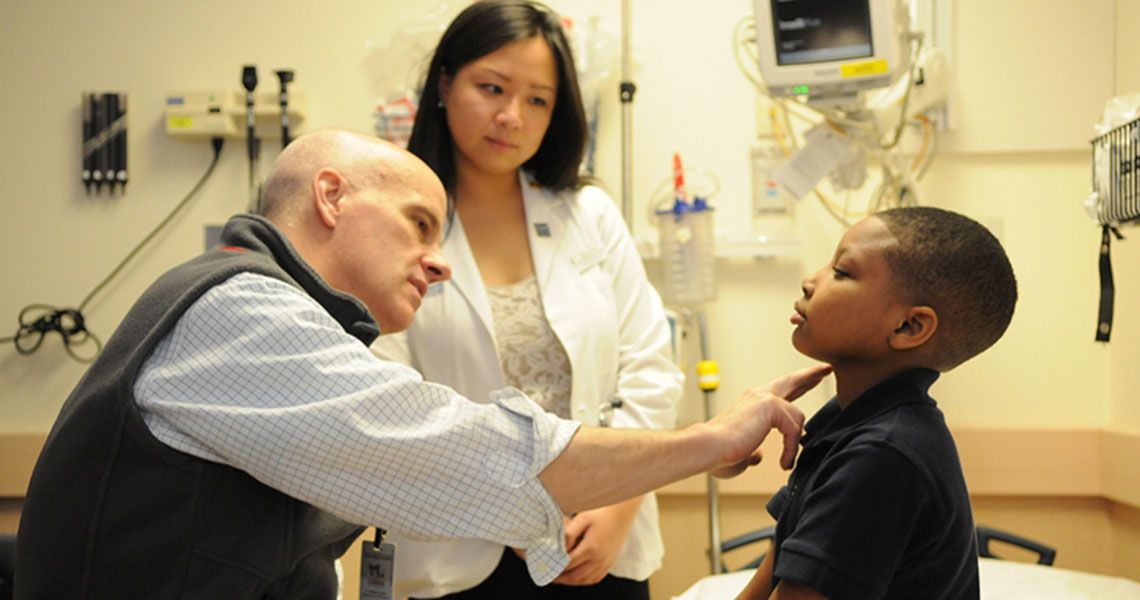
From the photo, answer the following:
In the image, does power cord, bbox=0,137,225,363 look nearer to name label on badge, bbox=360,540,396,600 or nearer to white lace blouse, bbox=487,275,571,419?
white lace blouse, bbox=487,275,571,419

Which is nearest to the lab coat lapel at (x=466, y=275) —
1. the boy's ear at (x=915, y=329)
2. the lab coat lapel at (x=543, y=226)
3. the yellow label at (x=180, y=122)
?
the lab coat lapel at (x=543, y=226)

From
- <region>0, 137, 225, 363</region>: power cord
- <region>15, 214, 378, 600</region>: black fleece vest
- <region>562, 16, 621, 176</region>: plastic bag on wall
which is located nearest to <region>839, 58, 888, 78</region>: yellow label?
<region>562, 16, 621, 176</region>: plastic bag on wall

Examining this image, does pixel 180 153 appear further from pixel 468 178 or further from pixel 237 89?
pixel 468 178

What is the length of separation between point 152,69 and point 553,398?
2.01m

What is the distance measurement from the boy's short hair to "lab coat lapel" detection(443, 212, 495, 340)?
0.89 metres

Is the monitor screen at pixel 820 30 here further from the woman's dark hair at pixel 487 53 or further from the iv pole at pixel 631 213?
the woman's dark hair at pixel 487 53

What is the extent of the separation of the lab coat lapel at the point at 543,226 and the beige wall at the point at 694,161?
994 mm

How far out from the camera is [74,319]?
3271 mm

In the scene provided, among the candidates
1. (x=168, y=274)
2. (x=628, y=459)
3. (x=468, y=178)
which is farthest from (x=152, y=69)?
(x=628, y=459)

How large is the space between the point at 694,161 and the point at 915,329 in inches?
75.2

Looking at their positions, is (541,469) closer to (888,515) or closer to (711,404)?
(888,515)

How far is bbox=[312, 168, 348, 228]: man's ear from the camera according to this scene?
4.36 ft

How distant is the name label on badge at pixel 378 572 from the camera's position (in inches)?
53.4

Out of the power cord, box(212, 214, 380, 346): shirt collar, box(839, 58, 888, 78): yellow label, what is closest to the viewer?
box(212, 214, 380, 346): shirt collar
